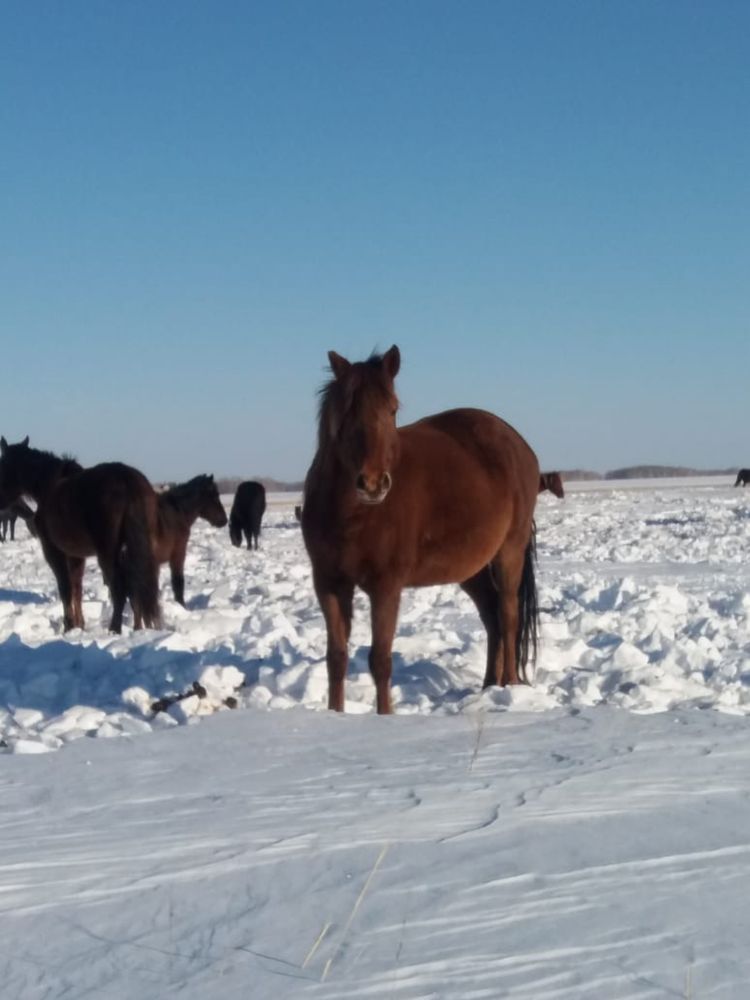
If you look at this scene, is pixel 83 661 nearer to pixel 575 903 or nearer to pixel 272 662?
pixel 272 662

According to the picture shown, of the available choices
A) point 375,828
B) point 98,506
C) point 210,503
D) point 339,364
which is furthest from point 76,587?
point 375,828

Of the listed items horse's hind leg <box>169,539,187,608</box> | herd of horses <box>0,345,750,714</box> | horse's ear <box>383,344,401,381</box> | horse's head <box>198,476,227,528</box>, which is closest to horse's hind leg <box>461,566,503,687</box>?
herd of horses <box>0,345,750,714</box>

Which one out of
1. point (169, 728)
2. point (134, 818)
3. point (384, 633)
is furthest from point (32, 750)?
point (384, 633)

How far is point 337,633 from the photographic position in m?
5.88

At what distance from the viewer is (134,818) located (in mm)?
3322

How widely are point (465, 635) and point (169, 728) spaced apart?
3579 mm

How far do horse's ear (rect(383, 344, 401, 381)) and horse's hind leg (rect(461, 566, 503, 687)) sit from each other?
1988 mm

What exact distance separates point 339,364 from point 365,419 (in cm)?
38

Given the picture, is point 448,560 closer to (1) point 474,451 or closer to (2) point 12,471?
(1) point 474,451

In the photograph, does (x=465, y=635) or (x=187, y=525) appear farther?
(x=187, y=525)

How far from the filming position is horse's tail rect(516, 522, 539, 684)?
279 inches

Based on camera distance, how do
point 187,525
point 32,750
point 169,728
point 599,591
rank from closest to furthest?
point 32,750, point 169,728, point 599,591, point 187,525

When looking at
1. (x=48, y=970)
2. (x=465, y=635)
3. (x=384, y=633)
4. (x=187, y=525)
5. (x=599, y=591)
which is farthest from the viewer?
(x=187, y=525)

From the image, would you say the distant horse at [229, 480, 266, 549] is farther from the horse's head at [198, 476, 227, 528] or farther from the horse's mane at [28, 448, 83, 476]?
the horse's mane at [28, 448, 83, 476]
